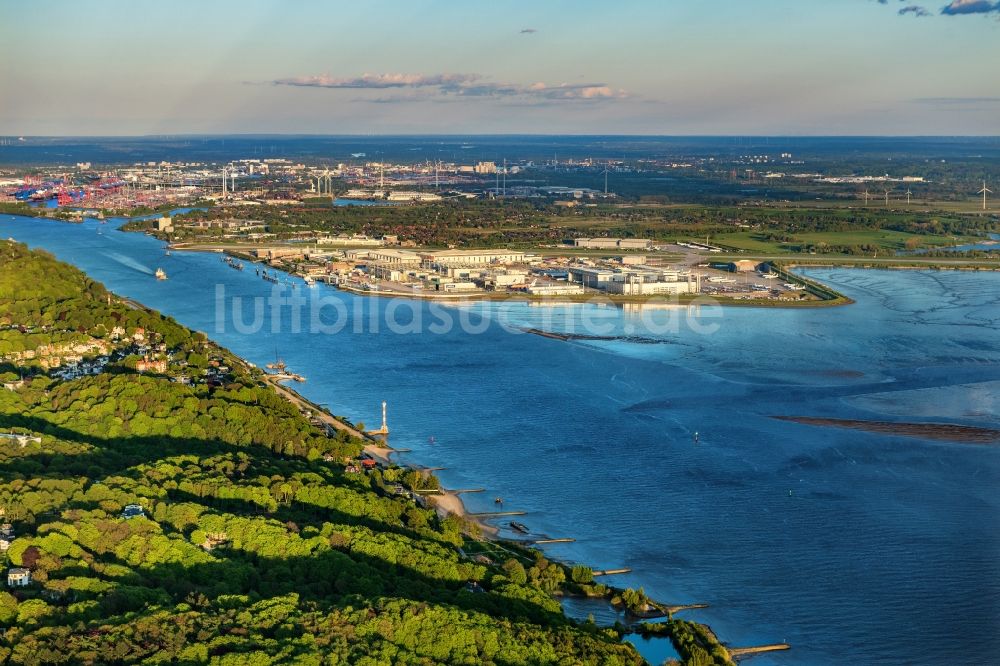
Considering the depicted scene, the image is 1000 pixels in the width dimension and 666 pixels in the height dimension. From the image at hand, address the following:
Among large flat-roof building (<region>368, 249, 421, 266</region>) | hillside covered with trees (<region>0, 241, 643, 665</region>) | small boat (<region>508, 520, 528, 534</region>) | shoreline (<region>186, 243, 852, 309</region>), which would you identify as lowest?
small boat (<region>508, 520, 528, 534</region>)

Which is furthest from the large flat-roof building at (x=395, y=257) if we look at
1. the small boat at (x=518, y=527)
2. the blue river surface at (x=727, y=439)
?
the small boat at (x=518, y=527)

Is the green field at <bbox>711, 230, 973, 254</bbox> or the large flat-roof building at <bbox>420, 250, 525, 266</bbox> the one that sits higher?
the green field at <bbox>711, 230, 973, 254</bbox>

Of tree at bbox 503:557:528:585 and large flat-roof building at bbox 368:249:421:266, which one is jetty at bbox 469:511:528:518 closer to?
tree at bbox 503:557:528:585

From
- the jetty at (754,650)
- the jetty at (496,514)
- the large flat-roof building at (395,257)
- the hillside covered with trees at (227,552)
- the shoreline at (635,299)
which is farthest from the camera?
the large flat-roof building at (395,257)

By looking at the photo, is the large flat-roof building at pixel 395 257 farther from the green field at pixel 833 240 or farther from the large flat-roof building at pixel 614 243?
the green field at pixel 833 240

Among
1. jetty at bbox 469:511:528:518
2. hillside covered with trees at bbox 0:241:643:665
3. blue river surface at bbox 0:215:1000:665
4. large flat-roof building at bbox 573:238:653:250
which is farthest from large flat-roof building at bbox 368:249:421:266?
jetty at bbox 469:511:528:518

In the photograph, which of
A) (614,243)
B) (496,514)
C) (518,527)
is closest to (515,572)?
(518,527)

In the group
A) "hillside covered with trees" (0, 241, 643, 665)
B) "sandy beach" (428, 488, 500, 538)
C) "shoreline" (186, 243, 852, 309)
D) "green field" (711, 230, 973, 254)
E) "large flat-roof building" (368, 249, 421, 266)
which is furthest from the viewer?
"green field" (711, 230, 973, 254)
